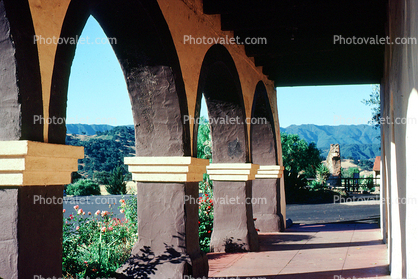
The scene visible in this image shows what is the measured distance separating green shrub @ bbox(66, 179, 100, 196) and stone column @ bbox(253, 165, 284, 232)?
22979 millimetres

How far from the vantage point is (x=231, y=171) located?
258 inches

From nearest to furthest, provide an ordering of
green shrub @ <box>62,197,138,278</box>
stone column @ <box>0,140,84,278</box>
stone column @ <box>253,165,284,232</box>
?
stone column @ <box>0,140,84,278</box> < green shrub @ <box>62,197,138,278</box> < stone column @ <box>253,165,284,232</box>

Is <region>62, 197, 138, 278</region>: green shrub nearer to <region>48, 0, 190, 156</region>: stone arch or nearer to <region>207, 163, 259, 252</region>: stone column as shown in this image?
<region>207, 163, 259, 252</region>: stone column

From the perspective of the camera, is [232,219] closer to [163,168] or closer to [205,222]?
[205,222]

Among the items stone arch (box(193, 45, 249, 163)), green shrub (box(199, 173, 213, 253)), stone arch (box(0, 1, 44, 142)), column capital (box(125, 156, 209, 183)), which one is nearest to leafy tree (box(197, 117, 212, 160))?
green shrub (box(199, 173, 213, 253))

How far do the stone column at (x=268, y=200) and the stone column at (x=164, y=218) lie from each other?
4797mm

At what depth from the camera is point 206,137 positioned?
2062 cm

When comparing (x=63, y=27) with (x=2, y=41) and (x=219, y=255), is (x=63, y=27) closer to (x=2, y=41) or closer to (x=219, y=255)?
(x=2, y=41)

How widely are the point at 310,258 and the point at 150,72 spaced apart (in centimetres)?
378

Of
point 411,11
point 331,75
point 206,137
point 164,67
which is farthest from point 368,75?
point 206,137

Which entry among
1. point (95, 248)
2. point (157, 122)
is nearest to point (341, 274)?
point (157, 122)

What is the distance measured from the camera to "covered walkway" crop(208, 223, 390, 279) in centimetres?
509

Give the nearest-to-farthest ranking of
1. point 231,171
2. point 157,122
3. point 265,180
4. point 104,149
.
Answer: point 157,122, point 231,171, point 265,180, point 104,149

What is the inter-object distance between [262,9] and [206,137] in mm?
15682
